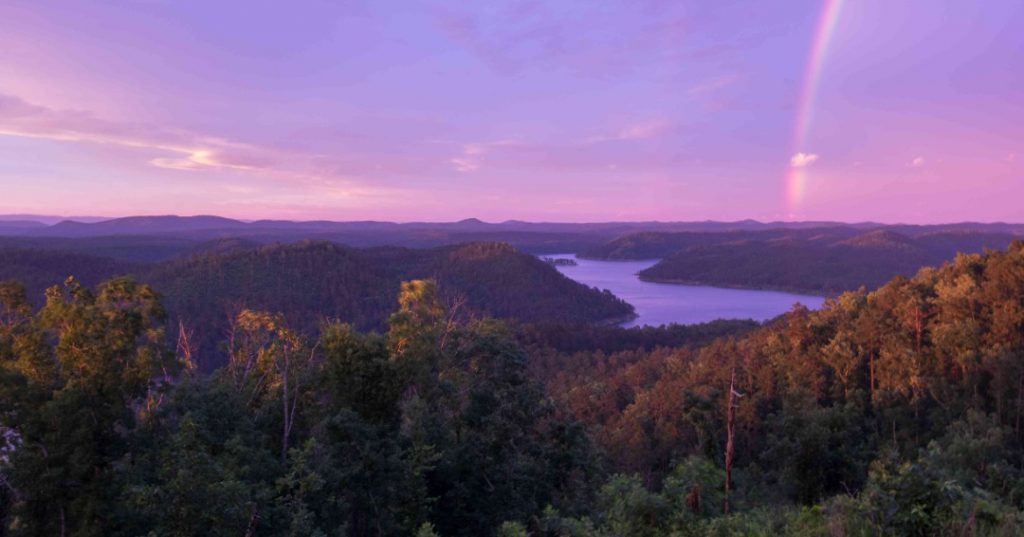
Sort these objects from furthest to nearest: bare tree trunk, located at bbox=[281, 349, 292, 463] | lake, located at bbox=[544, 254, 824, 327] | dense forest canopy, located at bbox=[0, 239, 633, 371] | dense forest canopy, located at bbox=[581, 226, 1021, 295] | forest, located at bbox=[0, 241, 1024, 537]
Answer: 1. dense forest canopy, located at bbox=[581, 226, 1021, 295]
2. lake, located at bbox=[544, 254, 824, 327]
3. dense forest canopy, located at bbox=[0, 239, 633, 371]
4. bare tree trunk, located at bbox=[281, 349, 292, 463]
5. forest, located at bbox=[0, 241, 1024, 537]

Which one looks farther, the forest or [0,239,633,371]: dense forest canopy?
[0,239,633,371]: dense forest canopy

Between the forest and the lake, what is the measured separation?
77.3 metres

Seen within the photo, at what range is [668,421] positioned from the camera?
93.8ft

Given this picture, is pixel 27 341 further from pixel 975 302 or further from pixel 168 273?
pixel 168 273

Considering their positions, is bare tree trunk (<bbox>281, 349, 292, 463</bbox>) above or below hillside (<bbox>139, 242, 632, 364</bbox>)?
above

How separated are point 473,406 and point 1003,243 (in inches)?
5790

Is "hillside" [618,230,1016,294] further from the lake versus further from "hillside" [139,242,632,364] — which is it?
"hillside" [139,242,632,364]

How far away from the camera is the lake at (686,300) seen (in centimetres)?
9875

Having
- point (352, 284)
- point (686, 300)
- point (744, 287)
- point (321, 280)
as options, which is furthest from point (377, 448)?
point (744, 287)

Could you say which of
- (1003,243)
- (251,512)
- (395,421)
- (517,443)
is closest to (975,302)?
(517,443)

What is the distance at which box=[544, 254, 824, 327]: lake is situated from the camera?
9875cm

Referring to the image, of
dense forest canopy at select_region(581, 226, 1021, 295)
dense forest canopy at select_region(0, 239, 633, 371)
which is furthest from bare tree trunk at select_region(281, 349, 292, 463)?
→ dense forest canopy at select_region(581, 226, 1021, 295)

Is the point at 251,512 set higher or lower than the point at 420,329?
lower

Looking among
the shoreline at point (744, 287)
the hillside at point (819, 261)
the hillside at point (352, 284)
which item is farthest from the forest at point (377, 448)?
the hillside at point (819, 261)
